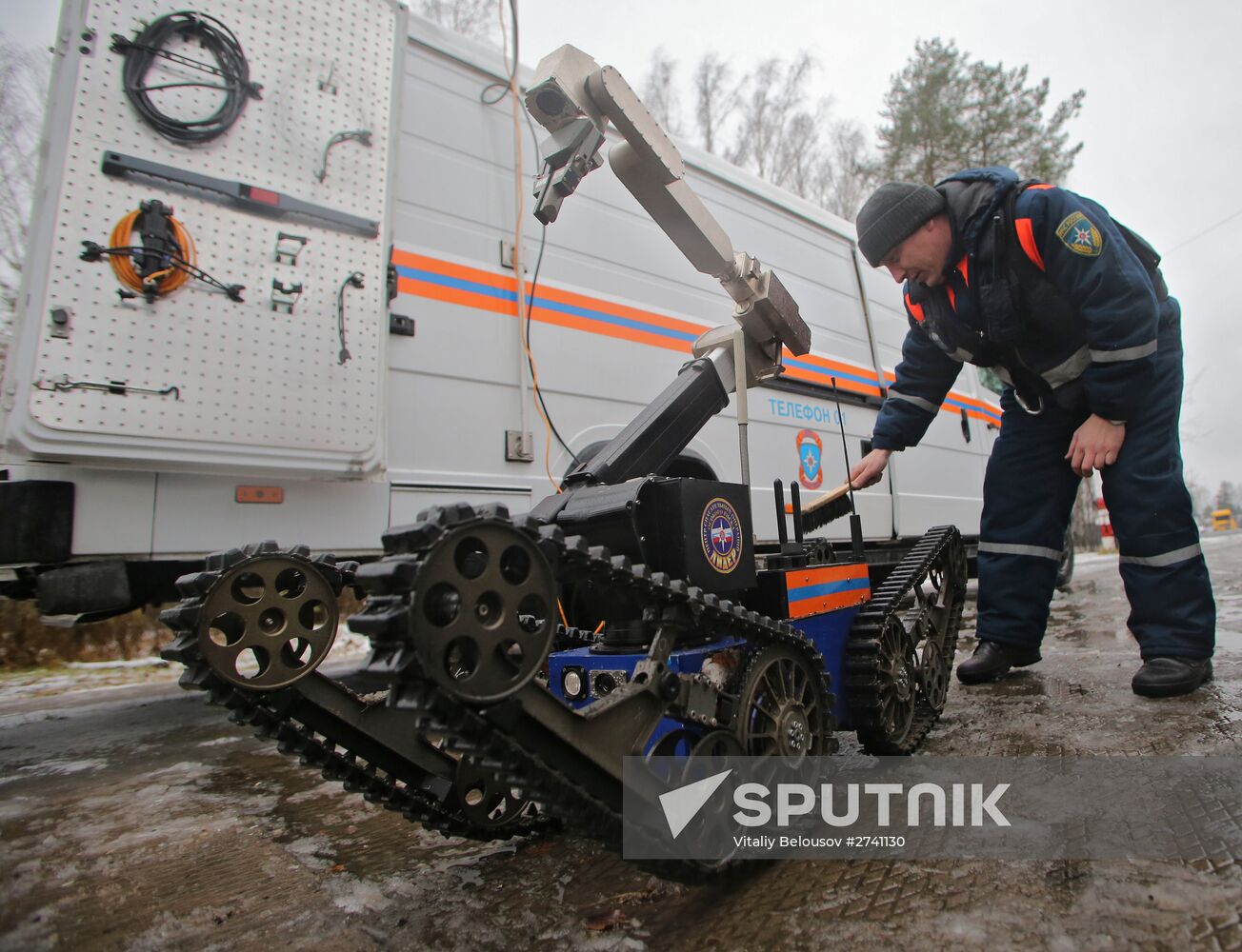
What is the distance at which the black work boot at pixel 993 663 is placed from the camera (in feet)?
9.93

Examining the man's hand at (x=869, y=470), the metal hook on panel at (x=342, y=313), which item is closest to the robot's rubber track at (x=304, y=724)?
the metal hook on panel at (x=342, y=313)

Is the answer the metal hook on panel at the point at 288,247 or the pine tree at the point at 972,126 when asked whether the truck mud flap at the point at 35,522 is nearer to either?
the metal hook on panel at the point at 288,247

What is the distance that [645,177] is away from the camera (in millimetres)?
2234

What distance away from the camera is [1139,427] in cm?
261

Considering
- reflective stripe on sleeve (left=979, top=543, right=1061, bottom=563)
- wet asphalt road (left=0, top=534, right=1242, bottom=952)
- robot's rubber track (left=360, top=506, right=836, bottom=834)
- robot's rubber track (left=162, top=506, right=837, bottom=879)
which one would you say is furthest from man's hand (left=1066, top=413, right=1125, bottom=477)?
A: robot's rubber track (left=360, top=506, right=836, bottom=834)

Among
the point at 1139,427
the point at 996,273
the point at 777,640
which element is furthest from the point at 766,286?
the point at 1139,427

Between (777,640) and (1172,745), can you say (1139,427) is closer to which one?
(1172,745)

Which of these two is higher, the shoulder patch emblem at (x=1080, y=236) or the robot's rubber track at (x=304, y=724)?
the shoulder patch emblem at (x=1080, y=236)

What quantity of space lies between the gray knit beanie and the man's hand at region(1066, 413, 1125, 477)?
3.06 ft

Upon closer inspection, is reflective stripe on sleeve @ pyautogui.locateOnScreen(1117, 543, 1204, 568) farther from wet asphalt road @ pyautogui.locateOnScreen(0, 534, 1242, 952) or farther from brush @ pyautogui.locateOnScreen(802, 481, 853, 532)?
brush @ pyautogui.locateOnScreen(802, 481, 853, 532)

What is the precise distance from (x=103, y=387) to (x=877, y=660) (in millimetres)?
2487

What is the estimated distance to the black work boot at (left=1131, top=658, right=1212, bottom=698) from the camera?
8.05 feet

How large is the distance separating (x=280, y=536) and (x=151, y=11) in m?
1.89

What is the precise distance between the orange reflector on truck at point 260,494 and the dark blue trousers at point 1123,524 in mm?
2878
